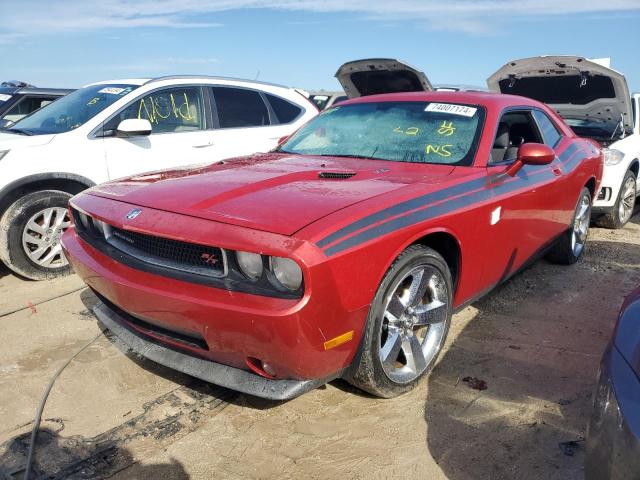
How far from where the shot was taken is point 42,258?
4.73m

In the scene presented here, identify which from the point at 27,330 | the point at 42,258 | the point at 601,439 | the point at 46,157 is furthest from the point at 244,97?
the point at 601,439

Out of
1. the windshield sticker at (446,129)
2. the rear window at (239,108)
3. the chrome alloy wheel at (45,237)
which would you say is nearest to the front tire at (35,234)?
the chrome alloy wheel at (45,237)

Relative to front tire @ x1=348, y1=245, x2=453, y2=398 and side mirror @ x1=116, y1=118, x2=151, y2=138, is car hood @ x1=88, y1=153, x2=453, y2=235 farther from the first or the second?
side mirror @ x1=116, y1=118, x2=151, y2=138

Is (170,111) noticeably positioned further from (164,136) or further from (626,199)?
(626,199)

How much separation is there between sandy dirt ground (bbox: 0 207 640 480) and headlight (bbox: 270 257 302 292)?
81 centimetres

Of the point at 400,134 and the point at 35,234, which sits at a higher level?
the point at 400,134

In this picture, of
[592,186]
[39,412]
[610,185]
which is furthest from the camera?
[610,185]

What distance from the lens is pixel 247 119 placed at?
20.2ft

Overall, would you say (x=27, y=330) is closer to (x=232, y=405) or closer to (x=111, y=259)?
(x=111, y=259)

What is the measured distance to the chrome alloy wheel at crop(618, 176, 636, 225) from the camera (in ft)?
21.6

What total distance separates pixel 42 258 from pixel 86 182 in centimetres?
74

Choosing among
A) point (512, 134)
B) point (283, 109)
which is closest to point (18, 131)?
point (283, 109)

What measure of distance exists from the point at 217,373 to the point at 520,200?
2.26m

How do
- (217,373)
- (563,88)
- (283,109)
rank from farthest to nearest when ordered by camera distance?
(563,88), (283,109), (217,373)
